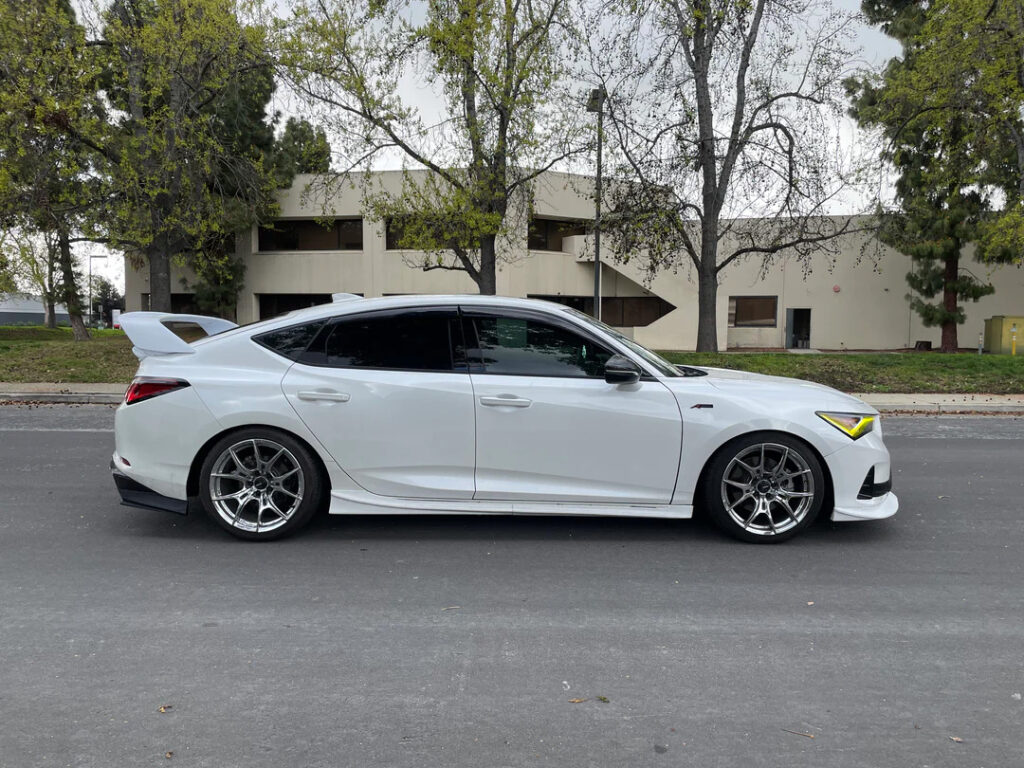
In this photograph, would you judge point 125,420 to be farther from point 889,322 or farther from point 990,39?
point 889,322

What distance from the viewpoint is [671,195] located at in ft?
63.9

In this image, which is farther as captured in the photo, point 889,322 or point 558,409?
point 889,322

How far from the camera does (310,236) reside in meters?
33.3

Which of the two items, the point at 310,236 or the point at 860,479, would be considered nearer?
the point at 860,479

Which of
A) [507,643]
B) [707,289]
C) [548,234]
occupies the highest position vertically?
[548,234]

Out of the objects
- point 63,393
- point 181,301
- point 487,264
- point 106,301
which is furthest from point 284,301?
point 106,301

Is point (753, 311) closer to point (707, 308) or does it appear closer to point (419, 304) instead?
point (707, 308)

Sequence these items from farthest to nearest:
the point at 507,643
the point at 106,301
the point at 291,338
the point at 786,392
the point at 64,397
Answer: the point at 106,301
the point at 64,397
the point at 291,338
the point at 786,392
the point at 507,643

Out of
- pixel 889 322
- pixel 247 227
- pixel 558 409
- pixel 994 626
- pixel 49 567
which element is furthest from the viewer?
pixel 889 322

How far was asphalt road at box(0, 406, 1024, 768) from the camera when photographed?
2.82m

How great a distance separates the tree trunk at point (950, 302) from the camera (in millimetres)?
27125

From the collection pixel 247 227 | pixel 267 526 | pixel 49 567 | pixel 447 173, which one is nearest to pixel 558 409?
pixel 267 526

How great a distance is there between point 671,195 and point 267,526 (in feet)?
53.6

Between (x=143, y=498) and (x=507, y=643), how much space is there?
292cm
